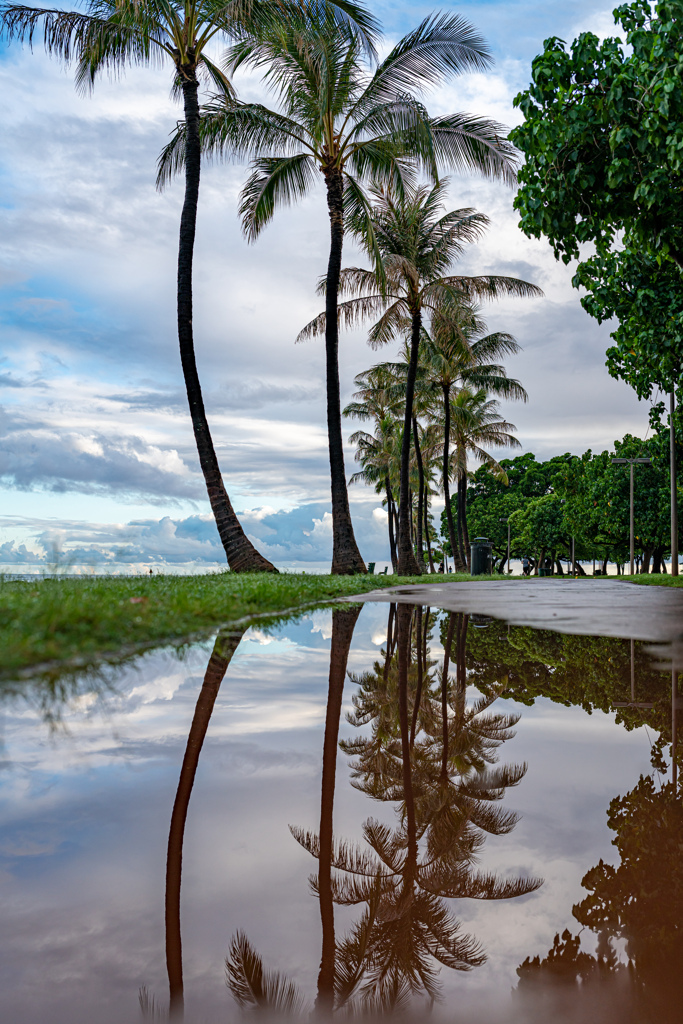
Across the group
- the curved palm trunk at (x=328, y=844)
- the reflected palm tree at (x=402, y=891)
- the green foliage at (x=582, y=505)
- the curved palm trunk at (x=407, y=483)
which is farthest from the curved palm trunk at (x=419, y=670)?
the curved palm trunk at (x=407, y=483)

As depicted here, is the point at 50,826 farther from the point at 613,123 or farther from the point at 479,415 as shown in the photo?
the point at 479,415

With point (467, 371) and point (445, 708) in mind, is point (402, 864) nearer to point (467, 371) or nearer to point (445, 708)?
point (445, 708)

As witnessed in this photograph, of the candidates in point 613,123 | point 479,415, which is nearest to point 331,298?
point 613,123

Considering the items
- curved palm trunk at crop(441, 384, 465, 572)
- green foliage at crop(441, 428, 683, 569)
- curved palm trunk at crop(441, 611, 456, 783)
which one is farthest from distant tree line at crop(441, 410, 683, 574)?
curved palm trunk at crop(441, 611, 456, 783)

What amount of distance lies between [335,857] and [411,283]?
26434 mm

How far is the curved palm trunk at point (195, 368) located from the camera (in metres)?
16.3

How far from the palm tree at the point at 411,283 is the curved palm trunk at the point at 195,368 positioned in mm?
8799

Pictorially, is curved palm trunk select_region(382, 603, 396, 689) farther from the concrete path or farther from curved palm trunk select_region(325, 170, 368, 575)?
curved palm trunk select_region(325, 170, 368, 575)

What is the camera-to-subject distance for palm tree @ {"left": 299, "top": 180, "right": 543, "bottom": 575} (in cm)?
2536

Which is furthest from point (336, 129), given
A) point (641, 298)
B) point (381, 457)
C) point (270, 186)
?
point (381, 457)

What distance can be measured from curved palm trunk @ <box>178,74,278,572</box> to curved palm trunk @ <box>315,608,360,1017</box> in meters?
11.6

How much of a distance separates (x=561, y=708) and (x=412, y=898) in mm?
2390

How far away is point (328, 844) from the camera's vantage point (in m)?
2.22

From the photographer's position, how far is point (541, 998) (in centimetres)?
150
